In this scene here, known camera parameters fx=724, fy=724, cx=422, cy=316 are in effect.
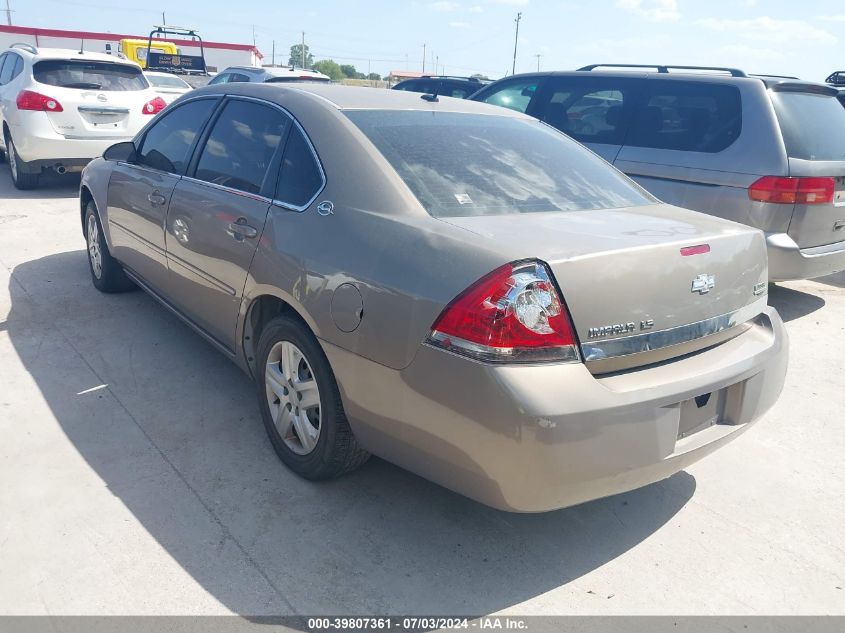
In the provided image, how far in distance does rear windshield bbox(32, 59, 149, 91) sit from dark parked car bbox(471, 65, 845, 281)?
6.43 m

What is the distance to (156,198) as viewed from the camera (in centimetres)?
416

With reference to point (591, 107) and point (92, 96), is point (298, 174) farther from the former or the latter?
point (92, 96)

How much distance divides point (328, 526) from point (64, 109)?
7969mm

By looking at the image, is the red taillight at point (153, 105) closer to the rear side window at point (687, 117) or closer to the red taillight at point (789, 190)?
the rear side window at point (687, 117)

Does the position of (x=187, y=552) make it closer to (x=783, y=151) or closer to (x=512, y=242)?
(x=512, y=242)

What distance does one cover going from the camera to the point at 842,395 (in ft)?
14.1

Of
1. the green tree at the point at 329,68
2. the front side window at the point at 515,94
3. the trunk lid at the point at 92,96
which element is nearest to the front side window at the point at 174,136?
the front side window at the point at 515,94

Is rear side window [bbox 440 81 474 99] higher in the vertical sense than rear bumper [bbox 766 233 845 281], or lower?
higher

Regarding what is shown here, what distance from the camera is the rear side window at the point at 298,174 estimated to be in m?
3.04

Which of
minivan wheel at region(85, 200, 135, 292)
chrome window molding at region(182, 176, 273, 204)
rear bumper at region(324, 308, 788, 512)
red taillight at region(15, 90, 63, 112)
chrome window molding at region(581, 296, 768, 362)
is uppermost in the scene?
red taillight at region(15, 90, 63, 112)

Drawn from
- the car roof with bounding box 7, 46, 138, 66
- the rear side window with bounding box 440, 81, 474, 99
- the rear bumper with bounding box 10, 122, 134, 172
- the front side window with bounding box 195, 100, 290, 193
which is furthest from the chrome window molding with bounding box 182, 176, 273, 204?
the rear side window with bounding box 440, 81, 474, 99

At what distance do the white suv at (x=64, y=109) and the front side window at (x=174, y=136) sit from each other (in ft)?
16.4

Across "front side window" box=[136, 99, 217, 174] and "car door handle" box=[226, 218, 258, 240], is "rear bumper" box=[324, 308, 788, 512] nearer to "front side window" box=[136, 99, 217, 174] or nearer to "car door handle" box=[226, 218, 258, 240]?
"car door handle" box=[226, 218, 258, 240]

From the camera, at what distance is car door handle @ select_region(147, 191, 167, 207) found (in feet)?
13.4
